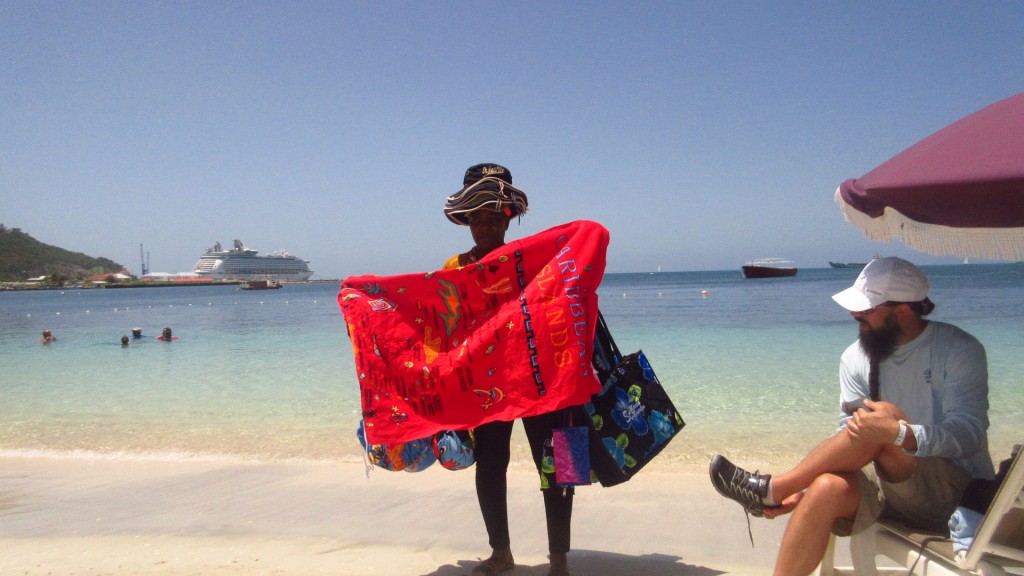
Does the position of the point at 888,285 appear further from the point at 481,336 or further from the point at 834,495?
the point at 481,336

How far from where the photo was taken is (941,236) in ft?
8.21

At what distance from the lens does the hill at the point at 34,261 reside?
108125 millimetres

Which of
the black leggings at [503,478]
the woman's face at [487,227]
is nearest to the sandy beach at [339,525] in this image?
the black leggings at [503,478]

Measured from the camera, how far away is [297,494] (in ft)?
14.7

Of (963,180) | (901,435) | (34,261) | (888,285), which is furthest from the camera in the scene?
(34,261)

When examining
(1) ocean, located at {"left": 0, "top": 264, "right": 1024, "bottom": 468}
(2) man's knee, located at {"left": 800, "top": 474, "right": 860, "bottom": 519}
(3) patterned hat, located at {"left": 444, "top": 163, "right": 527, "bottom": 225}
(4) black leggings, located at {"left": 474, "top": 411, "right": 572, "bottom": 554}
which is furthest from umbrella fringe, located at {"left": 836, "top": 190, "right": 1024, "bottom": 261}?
(1) ocean, located at {"left": 0, "top": 264, "right": 1024, "bottom": 468}

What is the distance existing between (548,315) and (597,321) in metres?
0.26

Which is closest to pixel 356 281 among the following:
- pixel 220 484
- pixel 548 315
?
pixel 548 315

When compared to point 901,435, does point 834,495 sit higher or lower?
lower

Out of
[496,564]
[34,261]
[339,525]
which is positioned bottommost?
[339,525]

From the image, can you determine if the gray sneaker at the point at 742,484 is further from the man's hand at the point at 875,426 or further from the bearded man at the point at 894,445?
the man's hand at the point at 875,426

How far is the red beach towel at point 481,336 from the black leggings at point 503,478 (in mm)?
118

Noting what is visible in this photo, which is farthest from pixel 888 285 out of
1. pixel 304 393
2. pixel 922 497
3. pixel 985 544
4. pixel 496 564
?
pixel 304 393

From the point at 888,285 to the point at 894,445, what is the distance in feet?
1.86
